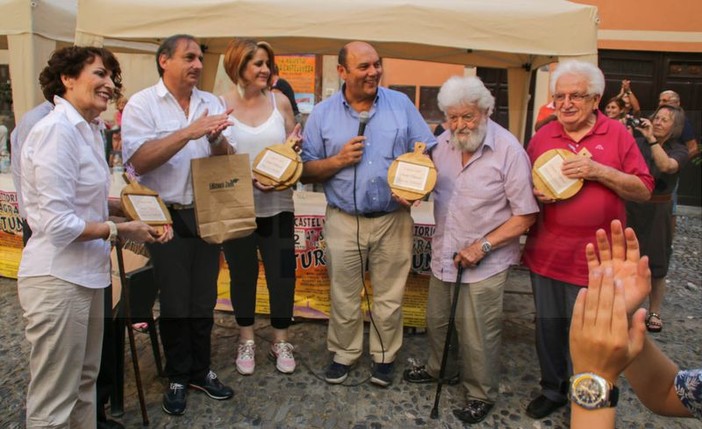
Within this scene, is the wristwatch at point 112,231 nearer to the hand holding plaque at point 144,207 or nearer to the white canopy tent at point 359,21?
the hand holding plaque at point 144,207

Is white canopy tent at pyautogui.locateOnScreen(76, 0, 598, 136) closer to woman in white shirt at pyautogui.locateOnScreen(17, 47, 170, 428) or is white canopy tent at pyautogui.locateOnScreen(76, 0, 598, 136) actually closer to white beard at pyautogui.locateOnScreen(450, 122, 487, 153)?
white beard at pyautogui.locateOnScreen(450, 122, 487, 153)

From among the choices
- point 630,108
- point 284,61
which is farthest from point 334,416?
point 284,61

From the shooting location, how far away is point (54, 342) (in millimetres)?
1859

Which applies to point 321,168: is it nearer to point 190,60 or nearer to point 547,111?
point 190,60

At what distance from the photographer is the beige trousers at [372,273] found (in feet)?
9.23

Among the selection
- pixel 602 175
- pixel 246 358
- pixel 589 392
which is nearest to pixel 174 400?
pixel 246 358

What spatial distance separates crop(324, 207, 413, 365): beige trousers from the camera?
2.81m

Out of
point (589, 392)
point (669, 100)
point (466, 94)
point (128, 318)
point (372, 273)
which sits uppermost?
point (669, 100)

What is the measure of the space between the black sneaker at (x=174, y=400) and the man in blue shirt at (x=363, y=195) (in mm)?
827

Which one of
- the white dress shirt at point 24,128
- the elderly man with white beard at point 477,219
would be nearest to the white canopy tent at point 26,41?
the white dress shirt at point 24,128

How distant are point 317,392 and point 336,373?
0.53 ft

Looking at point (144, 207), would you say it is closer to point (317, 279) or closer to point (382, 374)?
point (382, 374)

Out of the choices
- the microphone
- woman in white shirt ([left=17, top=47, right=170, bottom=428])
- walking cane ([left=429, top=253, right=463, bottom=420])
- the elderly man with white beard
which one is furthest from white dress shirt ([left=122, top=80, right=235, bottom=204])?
walking cane ([left=429, top=253, right=463, bottom=420])

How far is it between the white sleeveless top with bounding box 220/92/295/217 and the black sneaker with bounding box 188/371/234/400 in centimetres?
97
